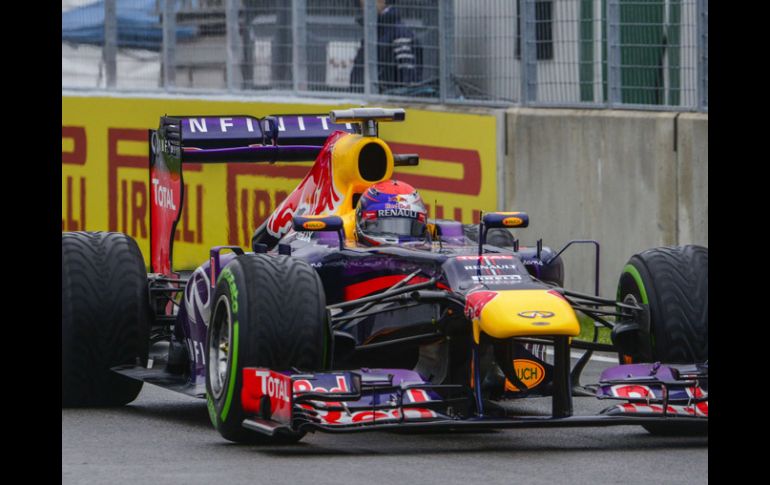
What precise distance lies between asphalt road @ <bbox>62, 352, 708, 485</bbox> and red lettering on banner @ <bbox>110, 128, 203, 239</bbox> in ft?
26.6

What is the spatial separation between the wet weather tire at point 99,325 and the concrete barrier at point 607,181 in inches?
187

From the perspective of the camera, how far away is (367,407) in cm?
827

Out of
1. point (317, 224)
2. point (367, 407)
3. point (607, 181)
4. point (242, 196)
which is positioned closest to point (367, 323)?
point (317, 224)

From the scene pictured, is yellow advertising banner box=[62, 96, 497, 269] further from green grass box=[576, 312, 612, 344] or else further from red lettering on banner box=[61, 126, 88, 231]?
green grass box=[576, 312, 612, 344]

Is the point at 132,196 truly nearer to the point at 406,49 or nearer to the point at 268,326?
the point at 406,49

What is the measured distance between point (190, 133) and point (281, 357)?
11.6 feet

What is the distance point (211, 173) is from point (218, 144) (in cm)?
596


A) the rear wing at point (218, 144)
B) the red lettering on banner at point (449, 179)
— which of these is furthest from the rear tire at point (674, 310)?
the red lettering on banner at point (449, 179)

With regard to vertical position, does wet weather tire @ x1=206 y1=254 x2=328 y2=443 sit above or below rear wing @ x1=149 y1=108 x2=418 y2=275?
below

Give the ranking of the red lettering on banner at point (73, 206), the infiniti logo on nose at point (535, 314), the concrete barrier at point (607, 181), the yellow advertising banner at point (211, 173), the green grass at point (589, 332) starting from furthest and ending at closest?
1. the red lettering on banner at point (73, 206)
2. the yellow advertising banner at point (211, 173)
3. the concrete barrier at point (607, 181)
4. the green grass at point (589, 332)
5. the infiniti logo on nose at point (535, 314)

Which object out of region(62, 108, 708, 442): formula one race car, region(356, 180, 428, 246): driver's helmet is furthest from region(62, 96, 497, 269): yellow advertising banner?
region(356, 180, 428, 246): driver's helmet

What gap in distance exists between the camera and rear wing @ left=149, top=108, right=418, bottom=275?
37.0 feet

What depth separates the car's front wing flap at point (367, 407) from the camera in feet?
27.1

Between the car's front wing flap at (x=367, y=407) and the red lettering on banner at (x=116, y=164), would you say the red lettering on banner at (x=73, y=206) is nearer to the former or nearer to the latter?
the red lettering on banner at (x=116, y=164)
